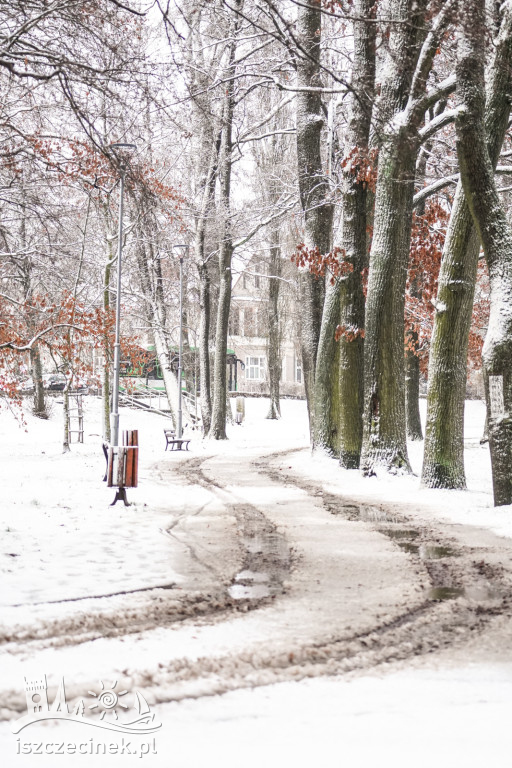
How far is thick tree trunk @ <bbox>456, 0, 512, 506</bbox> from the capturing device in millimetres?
10773

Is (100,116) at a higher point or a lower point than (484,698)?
higher

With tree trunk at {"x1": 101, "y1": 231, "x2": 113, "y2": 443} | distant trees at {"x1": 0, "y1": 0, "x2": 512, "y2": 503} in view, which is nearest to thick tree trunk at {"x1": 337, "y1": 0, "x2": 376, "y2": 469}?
distant trees at {"x1": 0, "y1": 0, "x2": 512, "y2": 503}

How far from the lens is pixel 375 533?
372 inches

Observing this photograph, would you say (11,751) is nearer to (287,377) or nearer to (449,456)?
(449,456)

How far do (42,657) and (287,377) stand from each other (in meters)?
72.1

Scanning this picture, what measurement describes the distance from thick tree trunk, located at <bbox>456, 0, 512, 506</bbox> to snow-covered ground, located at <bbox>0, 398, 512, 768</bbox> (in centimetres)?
97

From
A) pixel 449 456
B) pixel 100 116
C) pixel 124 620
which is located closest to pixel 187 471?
pixel 449 456

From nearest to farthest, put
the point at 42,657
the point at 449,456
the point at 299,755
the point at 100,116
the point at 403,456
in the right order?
1. the point at 299,755
2. the point at 42,657
3. the point at 100,116
4. the point at 449,456
5. the point at 403,456

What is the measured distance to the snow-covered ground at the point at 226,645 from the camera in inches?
135

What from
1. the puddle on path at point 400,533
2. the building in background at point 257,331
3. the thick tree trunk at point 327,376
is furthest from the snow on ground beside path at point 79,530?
the building in background at point 257,331

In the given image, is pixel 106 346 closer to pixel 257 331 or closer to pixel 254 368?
pixel 257 331

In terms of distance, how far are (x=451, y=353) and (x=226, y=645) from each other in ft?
29.6

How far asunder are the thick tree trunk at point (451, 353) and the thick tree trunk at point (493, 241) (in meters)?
1.66

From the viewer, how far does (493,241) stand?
10984 millimetres
